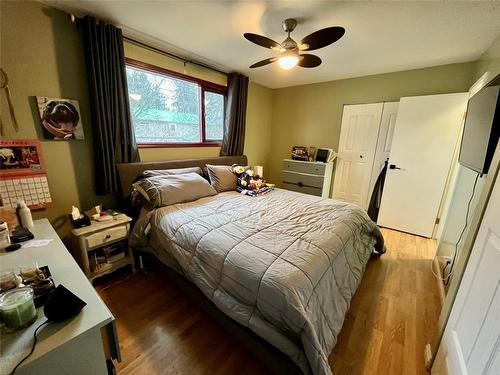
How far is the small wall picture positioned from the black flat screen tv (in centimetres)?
317

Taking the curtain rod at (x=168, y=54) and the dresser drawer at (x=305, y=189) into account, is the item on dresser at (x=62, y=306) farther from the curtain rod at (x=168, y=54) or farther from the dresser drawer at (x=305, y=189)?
the dresser drawer at (x=305, y=189)

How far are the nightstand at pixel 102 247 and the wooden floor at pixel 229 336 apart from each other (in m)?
0.17

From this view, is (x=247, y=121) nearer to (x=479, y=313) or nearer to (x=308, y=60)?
(x=308, y=60)

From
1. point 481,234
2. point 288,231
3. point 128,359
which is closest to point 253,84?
point 288,231

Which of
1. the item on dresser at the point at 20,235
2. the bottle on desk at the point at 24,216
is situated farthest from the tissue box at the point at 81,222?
the item on dresser at the point at 20,235

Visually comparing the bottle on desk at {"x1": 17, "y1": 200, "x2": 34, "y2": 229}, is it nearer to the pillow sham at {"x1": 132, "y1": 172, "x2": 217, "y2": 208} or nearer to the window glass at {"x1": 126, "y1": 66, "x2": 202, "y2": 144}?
the pillow sham at {"x1": 132, "y1": 172, "x2": 217, "y2": 208}

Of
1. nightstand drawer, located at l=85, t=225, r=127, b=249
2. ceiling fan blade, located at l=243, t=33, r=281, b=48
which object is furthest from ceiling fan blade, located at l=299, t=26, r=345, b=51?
nightstand drawer, located at l=85, t=225, r=127, b=249

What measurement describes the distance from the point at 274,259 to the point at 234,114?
109 inches

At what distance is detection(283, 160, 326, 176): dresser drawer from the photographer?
3.58 m

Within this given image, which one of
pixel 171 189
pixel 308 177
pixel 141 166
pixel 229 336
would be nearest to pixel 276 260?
pixel 229 336

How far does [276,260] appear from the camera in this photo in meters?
1.21

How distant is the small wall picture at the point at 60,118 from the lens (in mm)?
1780

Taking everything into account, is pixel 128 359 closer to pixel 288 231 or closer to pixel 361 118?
pixel 288 231

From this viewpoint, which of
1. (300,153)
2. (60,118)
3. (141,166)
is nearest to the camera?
(60,118)
